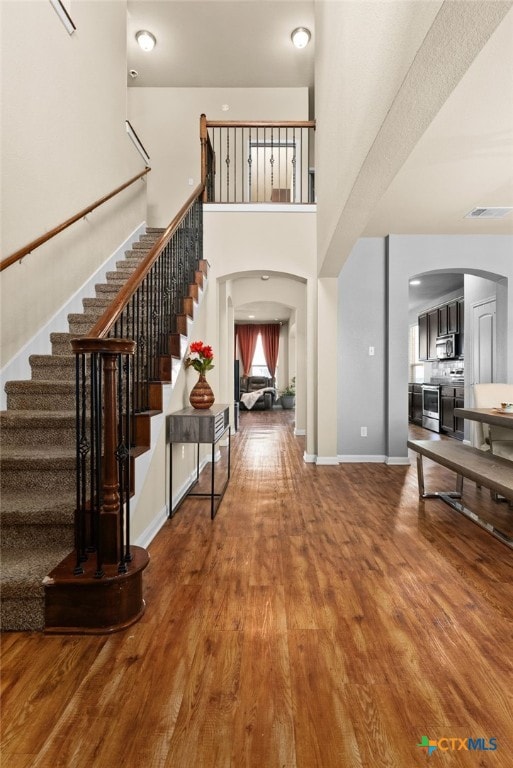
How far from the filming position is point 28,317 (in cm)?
297

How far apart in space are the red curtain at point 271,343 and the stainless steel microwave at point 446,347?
6994 millimetres

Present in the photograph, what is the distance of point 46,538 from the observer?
6.32 ft

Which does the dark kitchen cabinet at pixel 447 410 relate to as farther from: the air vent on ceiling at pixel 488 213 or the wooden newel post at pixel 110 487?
the wooden newel post at pixel 110 487

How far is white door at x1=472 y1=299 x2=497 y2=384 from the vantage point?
5527mm

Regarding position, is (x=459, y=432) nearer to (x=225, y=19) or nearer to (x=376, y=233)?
(x=376, y=233)

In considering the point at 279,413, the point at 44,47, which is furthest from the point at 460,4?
the point at 279,413

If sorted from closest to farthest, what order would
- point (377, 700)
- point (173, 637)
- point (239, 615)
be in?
point (377, 700), point (173, 637), point (239, 615)

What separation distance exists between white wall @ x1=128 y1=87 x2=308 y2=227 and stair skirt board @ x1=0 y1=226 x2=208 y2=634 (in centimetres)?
507

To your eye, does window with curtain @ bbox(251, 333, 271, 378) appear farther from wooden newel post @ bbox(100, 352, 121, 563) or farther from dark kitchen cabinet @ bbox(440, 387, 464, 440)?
wooden newel post @ bbox(100, 352, 121, 563)

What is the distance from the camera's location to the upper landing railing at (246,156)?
501 cm

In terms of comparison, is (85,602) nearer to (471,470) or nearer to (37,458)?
(37,458)

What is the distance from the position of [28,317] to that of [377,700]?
3.09 m

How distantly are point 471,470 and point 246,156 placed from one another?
6.98 metres

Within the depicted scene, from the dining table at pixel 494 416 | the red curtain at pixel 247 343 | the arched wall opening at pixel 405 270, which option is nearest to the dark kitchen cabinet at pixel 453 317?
the arched wall opening at pixel 405 270
